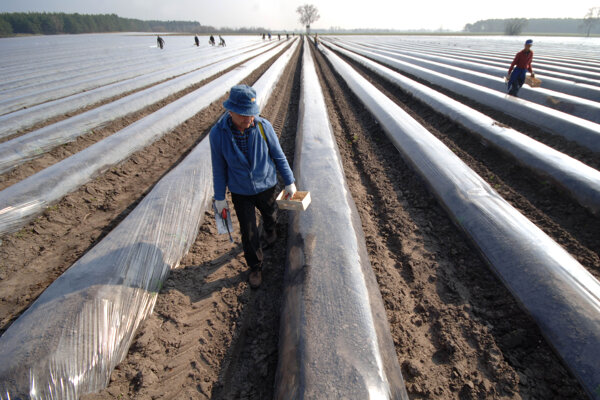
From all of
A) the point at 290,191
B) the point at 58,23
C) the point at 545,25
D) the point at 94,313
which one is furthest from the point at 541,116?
the point at 545,25

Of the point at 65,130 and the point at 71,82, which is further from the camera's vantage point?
the point at 71,82

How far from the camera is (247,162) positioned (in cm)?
220

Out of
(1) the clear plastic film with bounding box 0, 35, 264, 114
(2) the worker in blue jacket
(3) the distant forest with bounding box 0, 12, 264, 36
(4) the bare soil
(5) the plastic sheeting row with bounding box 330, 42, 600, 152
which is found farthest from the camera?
(3) the distant forest with bounding box 0, 12, 264, 36

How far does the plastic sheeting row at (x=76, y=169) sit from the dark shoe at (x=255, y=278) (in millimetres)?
2925

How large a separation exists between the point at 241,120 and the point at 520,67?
25.4ft

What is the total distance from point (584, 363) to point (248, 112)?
2.67 m

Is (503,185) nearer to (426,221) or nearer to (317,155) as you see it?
(426,221)

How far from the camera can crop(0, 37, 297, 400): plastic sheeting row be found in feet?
5.09

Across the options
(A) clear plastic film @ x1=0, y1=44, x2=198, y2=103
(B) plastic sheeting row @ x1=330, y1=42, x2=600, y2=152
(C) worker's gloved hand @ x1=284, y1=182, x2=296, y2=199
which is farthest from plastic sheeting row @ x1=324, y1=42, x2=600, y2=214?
(A) clear plastic film @ x1=0, y1=44, x2=198, y2=103

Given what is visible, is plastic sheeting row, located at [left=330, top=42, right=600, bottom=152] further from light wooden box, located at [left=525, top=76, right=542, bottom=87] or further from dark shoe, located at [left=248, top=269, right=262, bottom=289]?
dark shoe, located at [left=248, top=269, right=262, bottom=289]

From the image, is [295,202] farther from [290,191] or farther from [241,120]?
[241,120]

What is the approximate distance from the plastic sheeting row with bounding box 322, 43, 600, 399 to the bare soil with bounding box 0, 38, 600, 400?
15cm

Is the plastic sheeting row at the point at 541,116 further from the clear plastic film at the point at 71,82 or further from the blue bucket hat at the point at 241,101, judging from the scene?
the clear plastic film at the point at 71,82

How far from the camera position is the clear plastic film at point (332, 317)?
1.51 meters
